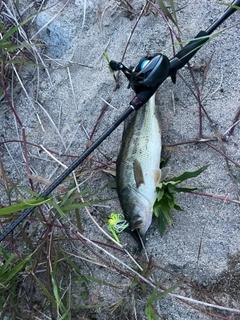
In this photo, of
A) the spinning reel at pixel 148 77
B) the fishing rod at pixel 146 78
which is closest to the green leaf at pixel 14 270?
the fishing rod at pixel 146 78

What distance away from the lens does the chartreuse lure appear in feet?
9.27

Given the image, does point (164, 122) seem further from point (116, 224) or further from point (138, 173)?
point (116, 224)

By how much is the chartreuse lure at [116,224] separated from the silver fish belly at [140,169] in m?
0.06

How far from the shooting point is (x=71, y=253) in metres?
2.98

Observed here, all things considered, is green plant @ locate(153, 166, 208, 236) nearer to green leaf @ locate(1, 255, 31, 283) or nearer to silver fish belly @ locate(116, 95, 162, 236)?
silver fish belly @ locate(116, 95, 162, 236)

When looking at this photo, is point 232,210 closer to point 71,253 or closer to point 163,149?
point 163,149

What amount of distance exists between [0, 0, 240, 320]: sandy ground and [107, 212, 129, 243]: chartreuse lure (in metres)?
0.10

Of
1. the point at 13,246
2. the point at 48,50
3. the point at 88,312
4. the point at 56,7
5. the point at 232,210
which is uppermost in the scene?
the point at 56,7

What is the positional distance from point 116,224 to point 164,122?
2.68ft

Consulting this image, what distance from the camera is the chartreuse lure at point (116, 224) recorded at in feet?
9.27

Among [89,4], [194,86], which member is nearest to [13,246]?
[194,86]

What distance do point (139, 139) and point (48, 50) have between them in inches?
46.8

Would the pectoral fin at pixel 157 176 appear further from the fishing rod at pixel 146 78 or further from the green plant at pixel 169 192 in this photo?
the fishing rod at pixel 146 78

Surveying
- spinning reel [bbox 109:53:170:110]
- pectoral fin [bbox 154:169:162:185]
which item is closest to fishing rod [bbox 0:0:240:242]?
spinning reel [bbox 109:53:170:110]
